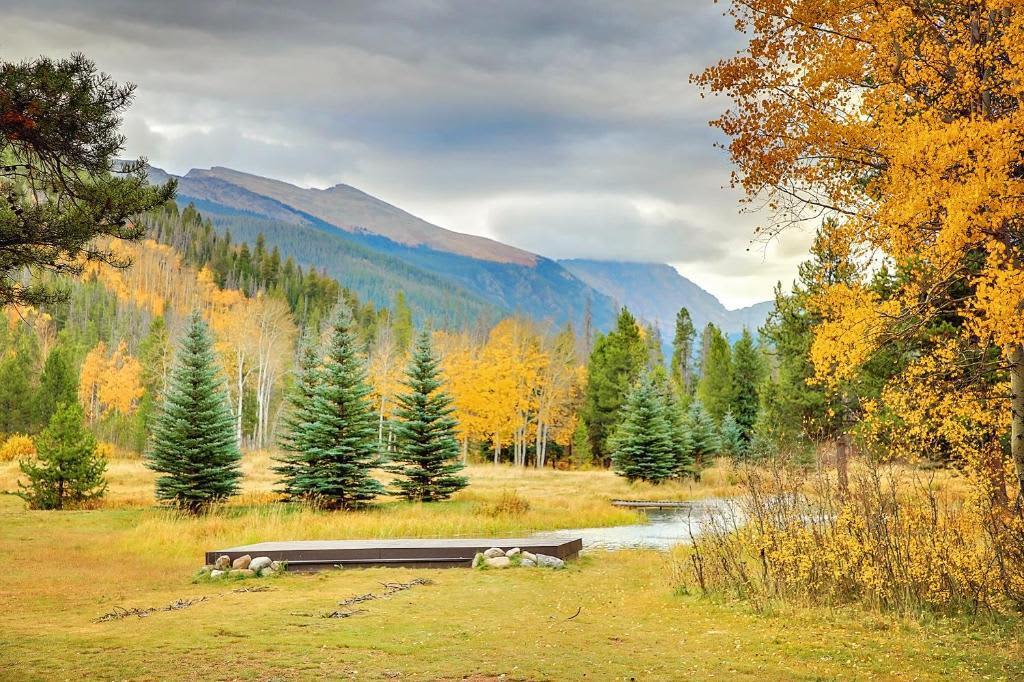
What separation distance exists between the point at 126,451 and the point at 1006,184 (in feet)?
163

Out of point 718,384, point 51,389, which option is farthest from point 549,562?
point 718,384

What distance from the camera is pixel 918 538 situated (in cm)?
975

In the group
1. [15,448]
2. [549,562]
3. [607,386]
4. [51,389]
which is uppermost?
[607,386]

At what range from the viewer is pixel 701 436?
49156 mm

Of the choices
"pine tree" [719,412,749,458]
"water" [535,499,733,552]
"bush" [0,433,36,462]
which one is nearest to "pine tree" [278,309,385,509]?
"water" [535,499,733,552]

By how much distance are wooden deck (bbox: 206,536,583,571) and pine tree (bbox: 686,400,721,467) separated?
1333 inches

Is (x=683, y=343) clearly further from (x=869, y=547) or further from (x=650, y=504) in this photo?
(x=869, y=547)

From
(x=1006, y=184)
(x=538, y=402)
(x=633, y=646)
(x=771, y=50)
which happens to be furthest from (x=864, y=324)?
(x=538, y=402)

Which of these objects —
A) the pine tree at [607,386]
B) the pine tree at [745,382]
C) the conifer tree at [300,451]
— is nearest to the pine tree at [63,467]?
the conifer tree at [300,451]

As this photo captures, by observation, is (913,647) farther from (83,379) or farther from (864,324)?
(83,379)

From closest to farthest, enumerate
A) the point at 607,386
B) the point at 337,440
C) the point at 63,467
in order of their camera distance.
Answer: the point at 63,467 → the point at 337,440 → the point at 607,386

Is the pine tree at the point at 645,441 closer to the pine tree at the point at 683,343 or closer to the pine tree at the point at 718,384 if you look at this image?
the pine tree at the point at 718,384

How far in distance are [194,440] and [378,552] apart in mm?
12527

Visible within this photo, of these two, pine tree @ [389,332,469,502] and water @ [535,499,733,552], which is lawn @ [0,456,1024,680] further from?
pine tree @ [389,332,469,502]
